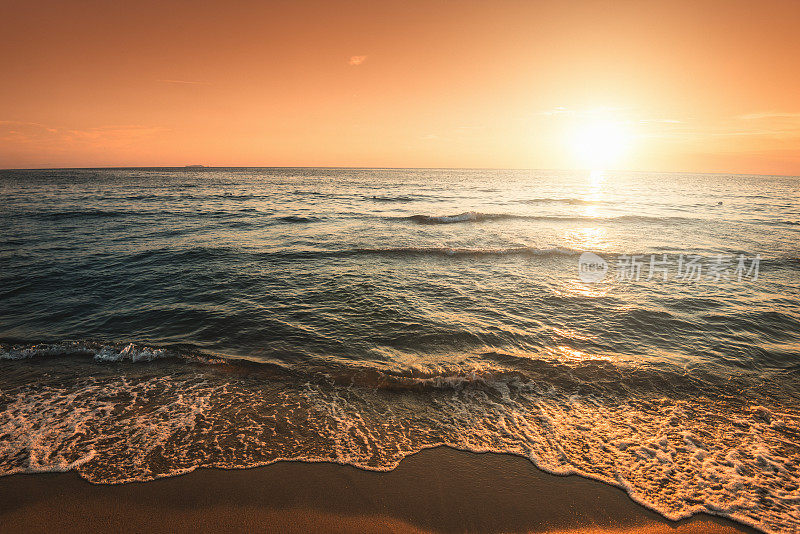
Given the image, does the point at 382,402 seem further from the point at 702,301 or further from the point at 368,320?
the point at 702,301

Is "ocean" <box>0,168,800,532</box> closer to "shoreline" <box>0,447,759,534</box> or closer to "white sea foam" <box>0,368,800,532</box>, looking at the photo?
"white sea foam" <box>0,368,800,532</box>

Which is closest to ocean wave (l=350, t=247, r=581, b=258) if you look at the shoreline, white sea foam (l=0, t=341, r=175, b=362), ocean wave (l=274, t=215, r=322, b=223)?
white sea foam (l=0, t=341, r=175, b=362)

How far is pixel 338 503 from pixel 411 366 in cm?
342

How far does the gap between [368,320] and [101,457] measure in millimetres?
6037

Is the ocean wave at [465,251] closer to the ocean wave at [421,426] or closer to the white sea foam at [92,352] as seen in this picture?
the white sea foam at [92,352]

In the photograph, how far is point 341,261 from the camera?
16.2 meters

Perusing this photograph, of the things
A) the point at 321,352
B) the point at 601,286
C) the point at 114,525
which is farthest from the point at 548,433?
the point at 601,286

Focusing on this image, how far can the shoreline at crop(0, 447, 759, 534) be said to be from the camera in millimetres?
3994

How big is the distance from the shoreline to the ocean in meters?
0.22

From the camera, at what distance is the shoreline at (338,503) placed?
3994 mm

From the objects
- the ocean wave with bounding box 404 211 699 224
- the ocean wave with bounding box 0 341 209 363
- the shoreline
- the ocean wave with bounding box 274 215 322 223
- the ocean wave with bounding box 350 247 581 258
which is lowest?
the shoreline

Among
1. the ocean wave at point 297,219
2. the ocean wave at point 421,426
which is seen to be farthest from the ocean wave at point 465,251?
the ocean wave at point 297,219

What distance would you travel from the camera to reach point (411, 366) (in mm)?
7434

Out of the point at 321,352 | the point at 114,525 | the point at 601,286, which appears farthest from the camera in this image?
the point at 601,286
